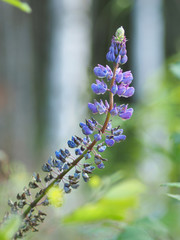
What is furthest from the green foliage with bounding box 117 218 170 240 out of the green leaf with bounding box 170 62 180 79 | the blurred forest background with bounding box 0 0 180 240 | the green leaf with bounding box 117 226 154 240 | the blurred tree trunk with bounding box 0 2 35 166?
the blurred tree trunk with bounding box 0 2 35 166

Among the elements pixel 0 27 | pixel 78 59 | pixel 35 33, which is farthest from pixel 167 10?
pixel 0 27

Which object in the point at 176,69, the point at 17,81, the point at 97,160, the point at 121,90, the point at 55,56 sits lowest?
the point at 97,160

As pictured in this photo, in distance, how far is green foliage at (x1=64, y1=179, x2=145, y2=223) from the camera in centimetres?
98

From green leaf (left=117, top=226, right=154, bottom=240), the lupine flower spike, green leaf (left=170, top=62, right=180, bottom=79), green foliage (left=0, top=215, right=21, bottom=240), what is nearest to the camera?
green foliage (left=0, top=215, right=21, bottom=240)

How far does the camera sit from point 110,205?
3.80 ft

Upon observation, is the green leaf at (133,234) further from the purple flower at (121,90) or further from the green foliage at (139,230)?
the purple flower at (121,90)

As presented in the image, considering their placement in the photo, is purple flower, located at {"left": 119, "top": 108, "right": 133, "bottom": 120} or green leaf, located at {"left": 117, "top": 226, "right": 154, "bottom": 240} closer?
purple flower, located at {"left": 119, "top": 108, "right": 133, "bottom": 120}

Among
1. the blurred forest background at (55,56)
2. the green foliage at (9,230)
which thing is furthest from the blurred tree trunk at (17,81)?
the green foliage at (9,230)

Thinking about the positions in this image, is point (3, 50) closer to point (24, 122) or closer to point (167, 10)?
point (24, 122)

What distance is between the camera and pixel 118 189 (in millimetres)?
1219

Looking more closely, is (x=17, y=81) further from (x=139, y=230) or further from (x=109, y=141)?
(x=109, y=141)

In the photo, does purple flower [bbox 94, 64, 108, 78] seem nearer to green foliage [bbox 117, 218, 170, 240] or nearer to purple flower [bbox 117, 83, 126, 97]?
purple flower [bbox 117, 83, 126, 97]

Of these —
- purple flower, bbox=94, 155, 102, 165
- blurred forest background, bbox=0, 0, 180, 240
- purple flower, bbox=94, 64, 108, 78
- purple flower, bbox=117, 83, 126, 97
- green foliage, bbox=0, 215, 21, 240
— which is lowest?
green foliage, bbox=0, 215, 21, 240

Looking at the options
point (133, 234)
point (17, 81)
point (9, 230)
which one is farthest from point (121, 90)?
point (17, 81)
